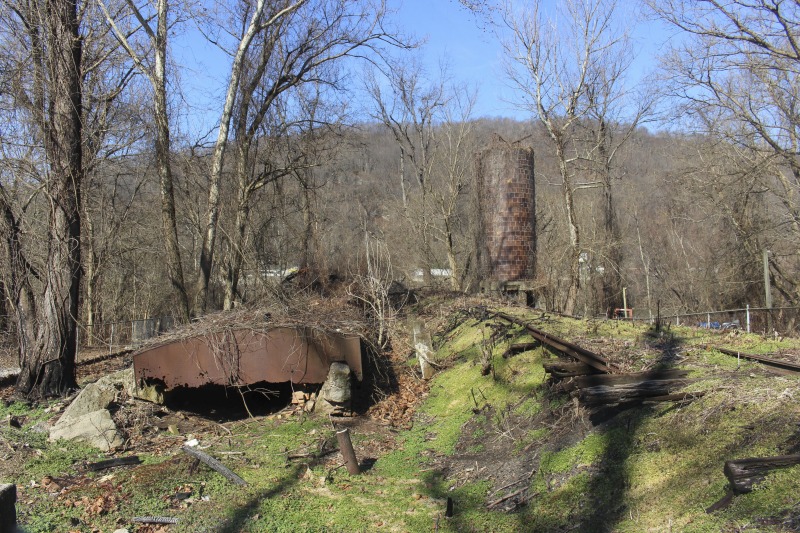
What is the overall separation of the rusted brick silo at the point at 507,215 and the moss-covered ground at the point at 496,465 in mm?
8271

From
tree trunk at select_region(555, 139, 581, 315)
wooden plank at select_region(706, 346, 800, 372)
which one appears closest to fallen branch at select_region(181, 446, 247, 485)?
wooden plank at select_region(706, 346, 800, 372)

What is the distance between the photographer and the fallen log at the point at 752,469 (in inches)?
155

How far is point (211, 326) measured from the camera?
9562 mm

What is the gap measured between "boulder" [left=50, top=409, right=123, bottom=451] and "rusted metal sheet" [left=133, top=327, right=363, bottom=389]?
4.08ft

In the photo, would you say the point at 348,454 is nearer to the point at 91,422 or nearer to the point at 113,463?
→ the point at 113,463

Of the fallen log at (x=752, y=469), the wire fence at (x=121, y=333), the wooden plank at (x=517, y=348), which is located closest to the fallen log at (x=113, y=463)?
the wooden plank at (x=517, y=348)

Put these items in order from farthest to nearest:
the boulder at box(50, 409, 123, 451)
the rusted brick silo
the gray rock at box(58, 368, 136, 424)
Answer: the rusted brick silo < the gray rock at box(58, 368, 136, 424) < the boulder at box(50, 409, 123, 451)

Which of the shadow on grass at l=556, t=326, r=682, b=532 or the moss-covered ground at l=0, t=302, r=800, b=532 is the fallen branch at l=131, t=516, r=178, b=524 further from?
the shadow on grass at l=556, t=326, r=682, b=532

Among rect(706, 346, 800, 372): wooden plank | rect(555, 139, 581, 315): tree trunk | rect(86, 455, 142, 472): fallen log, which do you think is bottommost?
rect(86, 455, 142, 472): fallen log

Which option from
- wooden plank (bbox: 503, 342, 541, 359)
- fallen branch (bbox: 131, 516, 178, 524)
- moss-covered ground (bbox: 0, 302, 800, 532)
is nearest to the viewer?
moss-covered ground (bbox: 0, 302, 800, 532)

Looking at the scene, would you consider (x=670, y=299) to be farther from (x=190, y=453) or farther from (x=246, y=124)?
(x=190, y=453)

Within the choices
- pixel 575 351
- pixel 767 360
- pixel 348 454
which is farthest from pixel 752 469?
pixel 348 454

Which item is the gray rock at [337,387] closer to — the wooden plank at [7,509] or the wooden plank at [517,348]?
the wooden plank at [517,348]

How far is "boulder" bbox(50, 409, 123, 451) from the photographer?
7.88 m
